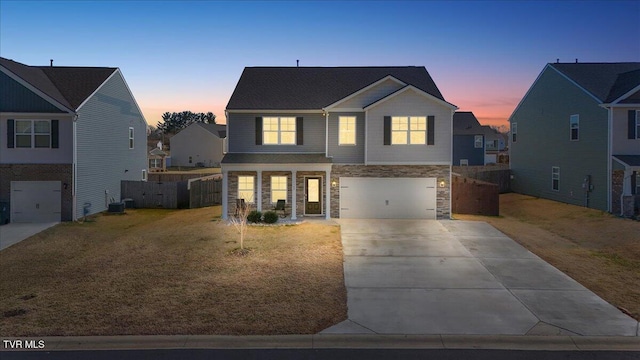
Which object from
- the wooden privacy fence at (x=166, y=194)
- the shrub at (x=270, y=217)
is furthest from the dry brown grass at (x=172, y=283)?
the wooden privacy fence at (x=166, y=194)

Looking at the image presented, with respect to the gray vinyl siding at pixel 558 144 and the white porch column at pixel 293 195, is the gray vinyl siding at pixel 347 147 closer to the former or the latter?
the white porch column at pixel 293 195

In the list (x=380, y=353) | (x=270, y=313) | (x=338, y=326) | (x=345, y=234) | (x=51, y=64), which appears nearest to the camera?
(x=380, y=353)

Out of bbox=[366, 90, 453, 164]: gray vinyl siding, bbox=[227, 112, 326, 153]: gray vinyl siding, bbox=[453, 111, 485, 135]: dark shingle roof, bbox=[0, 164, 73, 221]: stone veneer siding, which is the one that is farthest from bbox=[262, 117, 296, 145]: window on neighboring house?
bbox=[453, 111, 485, 135]: dark shingle roof

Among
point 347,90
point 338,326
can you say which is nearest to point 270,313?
point 338,326

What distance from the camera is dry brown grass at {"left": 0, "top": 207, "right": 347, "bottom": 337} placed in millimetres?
8914

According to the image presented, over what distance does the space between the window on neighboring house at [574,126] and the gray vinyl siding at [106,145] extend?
88.4ft

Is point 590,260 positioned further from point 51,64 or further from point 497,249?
point 51,64

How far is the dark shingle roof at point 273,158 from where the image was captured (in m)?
21.3

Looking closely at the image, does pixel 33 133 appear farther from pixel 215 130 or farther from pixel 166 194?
pixel 215 130

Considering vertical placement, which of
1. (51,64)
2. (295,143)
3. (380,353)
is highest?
(51,64)

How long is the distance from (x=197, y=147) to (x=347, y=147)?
44147 millimetres

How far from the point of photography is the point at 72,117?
71.9ft

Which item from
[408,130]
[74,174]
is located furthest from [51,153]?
[408,130]

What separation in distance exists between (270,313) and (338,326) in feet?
4.97
